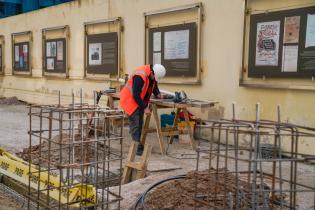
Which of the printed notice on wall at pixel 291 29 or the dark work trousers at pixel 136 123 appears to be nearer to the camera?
the printed notice on wall at pixel 291 29

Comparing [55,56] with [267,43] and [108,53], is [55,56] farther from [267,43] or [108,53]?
[267,43]

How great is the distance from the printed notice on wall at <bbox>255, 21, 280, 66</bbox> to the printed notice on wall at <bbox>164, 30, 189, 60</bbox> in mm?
1991

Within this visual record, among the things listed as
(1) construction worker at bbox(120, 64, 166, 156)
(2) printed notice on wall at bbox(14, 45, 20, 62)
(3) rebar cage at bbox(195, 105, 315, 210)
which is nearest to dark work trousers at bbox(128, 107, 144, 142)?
(1) construction worker at bbox(120, 64, 166, 156)

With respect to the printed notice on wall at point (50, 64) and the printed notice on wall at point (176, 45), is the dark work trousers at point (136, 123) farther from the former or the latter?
the printed notice on wall at point (50, 64)

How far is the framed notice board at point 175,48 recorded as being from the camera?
912cm

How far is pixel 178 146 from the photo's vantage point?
28.0 feet

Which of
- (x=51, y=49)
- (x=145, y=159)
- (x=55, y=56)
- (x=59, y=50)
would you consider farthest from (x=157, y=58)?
(x=51, y=49)

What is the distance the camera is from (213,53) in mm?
8703

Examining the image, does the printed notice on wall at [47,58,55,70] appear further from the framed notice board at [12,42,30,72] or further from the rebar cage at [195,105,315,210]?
the rebar cage at [195,105,315,210]

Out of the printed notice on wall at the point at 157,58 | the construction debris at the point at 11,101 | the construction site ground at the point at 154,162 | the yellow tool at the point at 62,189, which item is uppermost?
the printed notice on wall at the point at 157,58

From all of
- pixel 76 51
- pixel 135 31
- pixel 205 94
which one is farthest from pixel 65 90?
pixel 205 94

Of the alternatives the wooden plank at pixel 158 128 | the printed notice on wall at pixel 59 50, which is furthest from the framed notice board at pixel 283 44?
the printed notice on wall at pixel 59 50

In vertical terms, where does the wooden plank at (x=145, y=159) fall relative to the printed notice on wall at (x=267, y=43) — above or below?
below

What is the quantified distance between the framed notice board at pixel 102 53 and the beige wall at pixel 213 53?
0.37 metres
